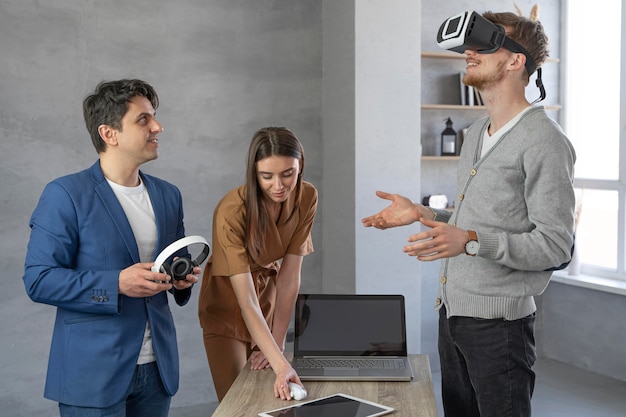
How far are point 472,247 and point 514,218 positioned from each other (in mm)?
201

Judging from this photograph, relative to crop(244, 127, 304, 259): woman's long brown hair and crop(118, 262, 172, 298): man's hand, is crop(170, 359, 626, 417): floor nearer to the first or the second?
crop(244, 127, 304, 259): woman's long brown hair

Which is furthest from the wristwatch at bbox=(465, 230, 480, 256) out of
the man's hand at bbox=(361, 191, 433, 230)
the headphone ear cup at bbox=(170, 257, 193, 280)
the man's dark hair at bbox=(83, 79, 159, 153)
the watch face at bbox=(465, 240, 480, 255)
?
the man's dark hair at bbox=(83, 79, 159, 153)

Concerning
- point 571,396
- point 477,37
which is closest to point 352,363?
point 477,37

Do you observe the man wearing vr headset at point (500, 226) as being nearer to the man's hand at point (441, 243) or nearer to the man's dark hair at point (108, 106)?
the man's hand at point (441, 243)

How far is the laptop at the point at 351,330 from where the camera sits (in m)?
2.42

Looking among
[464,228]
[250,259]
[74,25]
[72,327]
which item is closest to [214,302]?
[250,259]

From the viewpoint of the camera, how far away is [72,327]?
7.13 feet

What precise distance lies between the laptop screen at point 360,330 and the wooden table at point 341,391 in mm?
132

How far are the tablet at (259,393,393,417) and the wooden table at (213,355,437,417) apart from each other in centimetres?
4

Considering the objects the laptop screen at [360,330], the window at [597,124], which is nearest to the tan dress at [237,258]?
the laptop screen at [360,330]

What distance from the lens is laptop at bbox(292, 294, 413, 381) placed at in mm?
2420

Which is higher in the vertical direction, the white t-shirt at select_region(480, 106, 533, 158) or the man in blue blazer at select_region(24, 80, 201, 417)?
the white t-shirt at select_region(480, 106, 533, 158)

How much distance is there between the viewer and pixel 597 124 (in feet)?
18.0

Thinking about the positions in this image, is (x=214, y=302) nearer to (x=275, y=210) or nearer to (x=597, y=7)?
(x=275, y=210)
